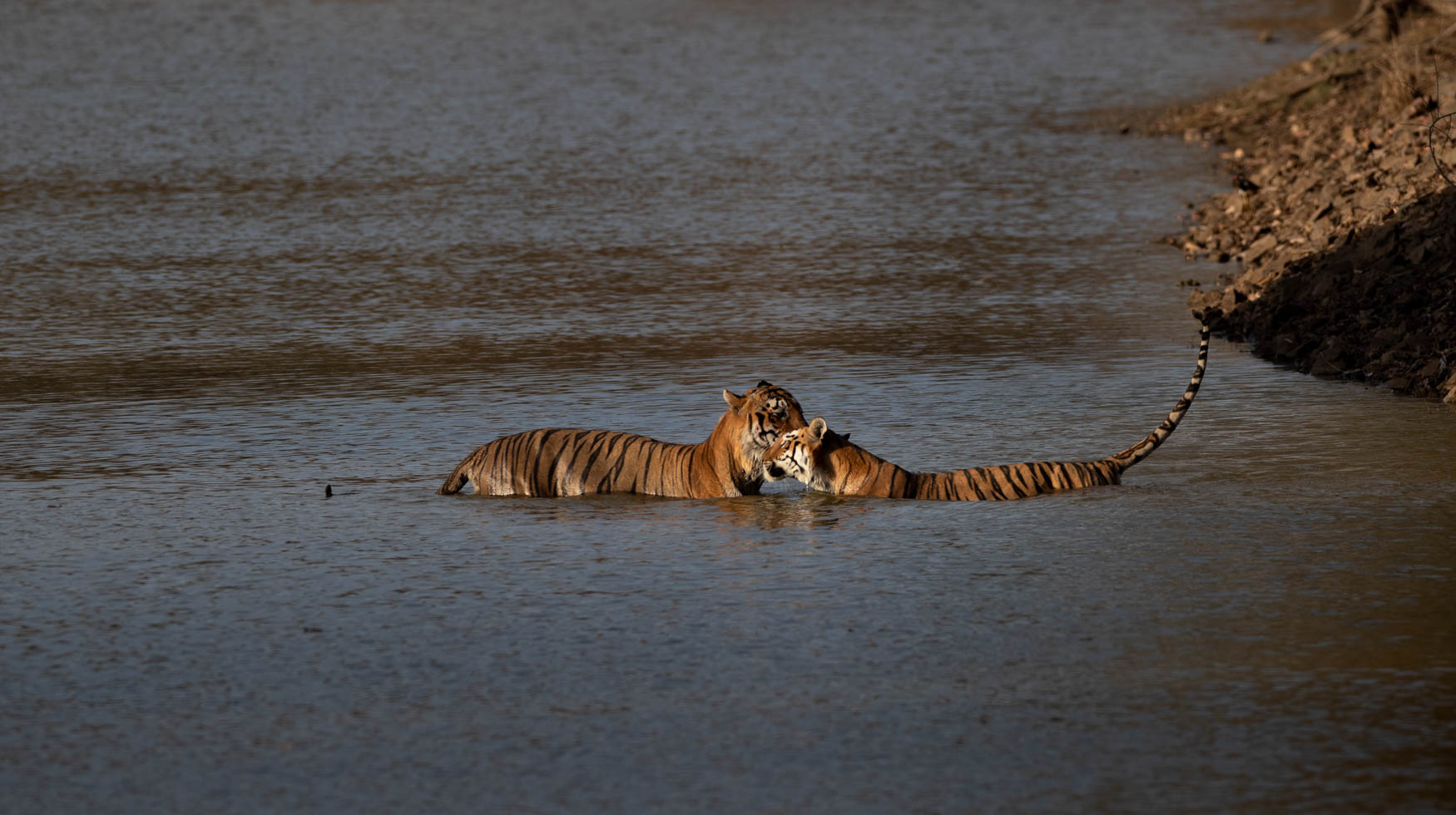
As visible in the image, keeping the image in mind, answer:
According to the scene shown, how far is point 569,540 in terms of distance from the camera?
9438 millimetres

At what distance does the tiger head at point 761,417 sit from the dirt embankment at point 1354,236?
14.3 feet

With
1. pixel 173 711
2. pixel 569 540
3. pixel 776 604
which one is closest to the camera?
pixel 173 711

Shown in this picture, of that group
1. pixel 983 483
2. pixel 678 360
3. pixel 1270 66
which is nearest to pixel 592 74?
pixel 1270 66

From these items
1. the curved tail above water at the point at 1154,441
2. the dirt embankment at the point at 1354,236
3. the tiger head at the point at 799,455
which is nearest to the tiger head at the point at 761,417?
the tiger head at the point at 799,455

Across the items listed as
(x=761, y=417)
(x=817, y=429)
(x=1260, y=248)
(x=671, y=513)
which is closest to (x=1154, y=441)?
(x=817, y=429)

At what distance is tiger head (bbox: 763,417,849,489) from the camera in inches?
394

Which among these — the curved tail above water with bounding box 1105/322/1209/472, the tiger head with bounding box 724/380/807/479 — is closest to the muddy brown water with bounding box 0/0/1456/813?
the curved tail above water with bounding box 1105/322/1209/472

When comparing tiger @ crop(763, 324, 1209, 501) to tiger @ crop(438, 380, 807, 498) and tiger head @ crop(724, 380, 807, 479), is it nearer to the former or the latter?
tiger head @ crop(724, 380, 807, 479)

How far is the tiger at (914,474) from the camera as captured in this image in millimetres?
10062

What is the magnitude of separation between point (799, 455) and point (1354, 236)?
22.4 ft

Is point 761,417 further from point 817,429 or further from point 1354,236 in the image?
point 1354,236

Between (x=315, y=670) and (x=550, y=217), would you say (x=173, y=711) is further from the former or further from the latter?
(x=550, y=217)

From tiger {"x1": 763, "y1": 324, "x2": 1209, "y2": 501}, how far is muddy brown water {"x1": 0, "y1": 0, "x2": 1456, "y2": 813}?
174 millimetres

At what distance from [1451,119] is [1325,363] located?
198 inches
